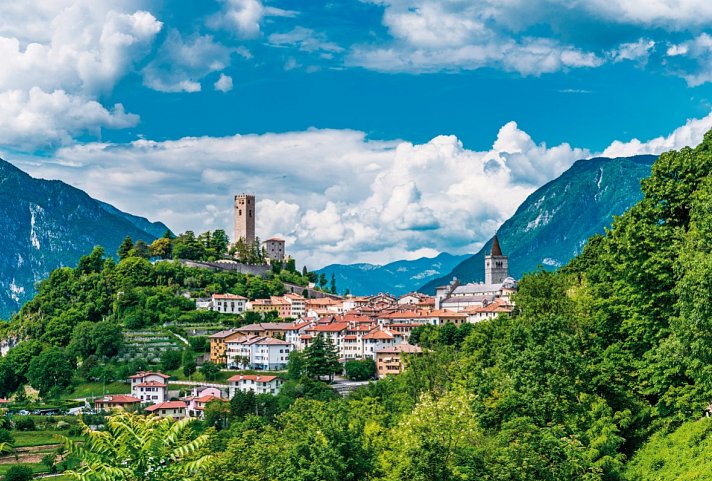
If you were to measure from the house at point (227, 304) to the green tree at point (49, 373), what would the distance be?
1008 inches

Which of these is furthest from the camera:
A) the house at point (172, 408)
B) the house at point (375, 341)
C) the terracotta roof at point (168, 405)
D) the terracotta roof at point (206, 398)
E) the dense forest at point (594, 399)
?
the house at point (375, 341)

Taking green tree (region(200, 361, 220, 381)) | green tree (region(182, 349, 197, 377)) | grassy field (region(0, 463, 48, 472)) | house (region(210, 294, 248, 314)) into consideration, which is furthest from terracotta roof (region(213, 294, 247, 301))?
grassy field (region(0, 463, 48, 472))

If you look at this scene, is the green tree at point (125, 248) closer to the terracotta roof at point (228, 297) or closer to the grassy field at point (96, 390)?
the terracotta roof at point (228, 297)

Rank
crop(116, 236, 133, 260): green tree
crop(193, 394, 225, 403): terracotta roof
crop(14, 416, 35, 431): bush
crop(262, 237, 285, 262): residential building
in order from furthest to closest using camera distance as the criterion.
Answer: crop(262, 237, 285, 262): residential building, crop(116, 236, 133, 260): green tree, crop(193, 394, 225, 403): terracotta roof, crop(14, 416, 35, 431): bush

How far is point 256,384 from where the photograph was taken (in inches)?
3501

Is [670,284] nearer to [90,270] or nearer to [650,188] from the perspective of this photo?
[650,188]

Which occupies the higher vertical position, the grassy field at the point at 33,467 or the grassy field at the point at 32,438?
the grassy field at the point at 32,438

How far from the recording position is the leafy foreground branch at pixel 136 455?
11812 mm

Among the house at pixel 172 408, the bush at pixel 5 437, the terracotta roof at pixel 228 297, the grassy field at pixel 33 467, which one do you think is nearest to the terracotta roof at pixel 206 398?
the house at pixel 172 408

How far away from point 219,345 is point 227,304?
17.0 metres

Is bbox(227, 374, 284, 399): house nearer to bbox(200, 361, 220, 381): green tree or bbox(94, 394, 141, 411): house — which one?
bbox(200, 361, 220, 381): green tree

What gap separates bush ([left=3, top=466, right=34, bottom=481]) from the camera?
57.7 m

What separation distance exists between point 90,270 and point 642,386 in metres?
108

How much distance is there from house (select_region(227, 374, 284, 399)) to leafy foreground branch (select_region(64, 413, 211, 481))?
76.2m
